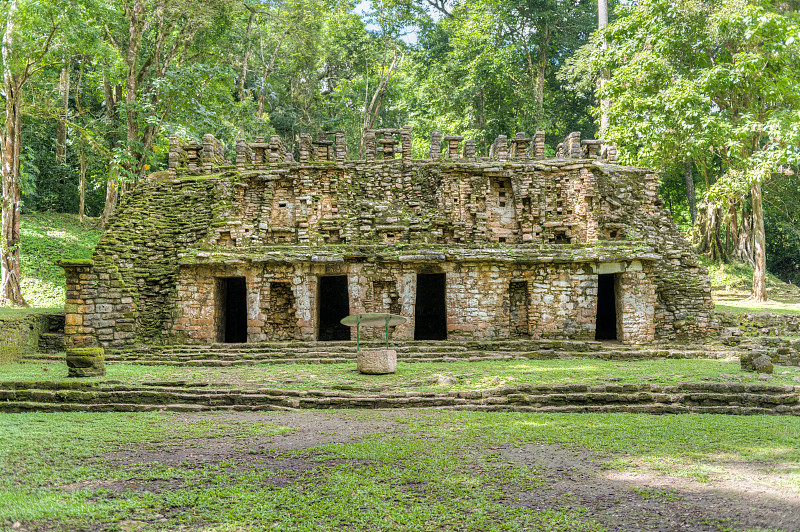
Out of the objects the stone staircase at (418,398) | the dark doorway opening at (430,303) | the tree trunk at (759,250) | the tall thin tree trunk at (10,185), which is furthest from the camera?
the tree trunk at (759,250)

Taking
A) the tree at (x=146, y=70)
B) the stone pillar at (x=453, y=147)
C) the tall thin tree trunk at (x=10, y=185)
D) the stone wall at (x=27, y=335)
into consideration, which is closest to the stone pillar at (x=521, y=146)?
the stone pillar at (x=453, y=147)

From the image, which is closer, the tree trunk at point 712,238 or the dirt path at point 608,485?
the dirt path at point 608,485

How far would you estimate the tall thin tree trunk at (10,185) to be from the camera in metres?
15.5

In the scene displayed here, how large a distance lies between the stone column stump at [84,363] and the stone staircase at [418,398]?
89 centimetres

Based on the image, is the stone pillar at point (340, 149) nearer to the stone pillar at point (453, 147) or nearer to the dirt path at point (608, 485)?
the stone pillar at point (453, 147)

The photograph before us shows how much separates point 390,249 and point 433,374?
16.3 ft

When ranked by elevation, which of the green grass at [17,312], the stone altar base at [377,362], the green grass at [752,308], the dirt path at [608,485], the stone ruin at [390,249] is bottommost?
the dirt path at [608,485]

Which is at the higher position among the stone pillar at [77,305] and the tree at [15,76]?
the tree at [15,76]

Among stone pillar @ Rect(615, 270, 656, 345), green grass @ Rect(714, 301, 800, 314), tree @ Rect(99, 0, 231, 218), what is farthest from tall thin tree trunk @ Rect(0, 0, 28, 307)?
green grass @ Rect(714, 301, 800, 314)

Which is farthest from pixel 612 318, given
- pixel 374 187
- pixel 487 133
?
pixel 487 133

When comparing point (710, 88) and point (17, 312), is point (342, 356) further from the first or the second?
point (710, 88)

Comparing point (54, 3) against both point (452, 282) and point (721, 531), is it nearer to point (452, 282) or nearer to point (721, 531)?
point (452, 282)

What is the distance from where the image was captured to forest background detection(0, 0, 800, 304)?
668 inches

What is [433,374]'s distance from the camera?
35.1 feet
